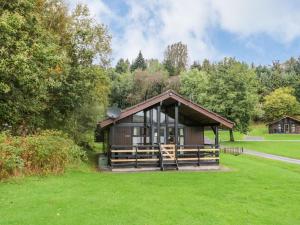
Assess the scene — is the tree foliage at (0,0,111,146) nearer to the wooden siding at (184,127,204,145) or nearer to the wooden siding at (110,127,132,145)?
the wooden siding at (110,127,132,145)

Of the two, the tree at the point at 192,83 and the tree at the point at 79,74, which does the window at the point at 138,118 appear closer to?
the tree at the point at 79,74

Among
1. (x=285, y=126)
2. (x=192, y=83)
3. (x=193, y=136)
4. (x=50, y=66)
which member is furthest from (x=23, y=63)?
(x=285, y=126)

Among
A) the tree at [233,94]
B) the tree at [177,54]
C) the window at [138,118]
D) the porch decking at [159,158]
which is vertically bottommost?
the porch decking at [159,158]

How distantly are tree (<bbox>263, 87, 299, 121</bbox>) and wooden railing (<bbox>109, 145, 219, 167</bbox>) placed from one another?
56.7 m

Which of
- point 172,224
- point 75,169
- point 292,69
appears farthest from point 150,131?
point 292,69

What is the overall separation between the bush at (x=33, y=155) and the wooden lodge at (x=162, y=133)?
347 centimetres

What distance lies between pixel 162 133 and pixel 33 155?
939cm

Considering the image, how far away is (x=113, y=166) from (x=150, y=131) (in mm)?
3819

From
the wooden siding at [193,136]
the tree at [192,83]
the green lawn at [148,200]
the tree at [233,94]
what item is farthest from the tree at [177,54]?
the green lawn at [148,200]

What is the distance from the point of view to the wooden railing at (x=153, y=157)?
61.8ft

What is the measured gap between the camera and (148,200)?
1080 centimetres

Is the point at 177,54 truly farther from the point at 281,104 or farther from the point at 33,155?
the point at 33,155

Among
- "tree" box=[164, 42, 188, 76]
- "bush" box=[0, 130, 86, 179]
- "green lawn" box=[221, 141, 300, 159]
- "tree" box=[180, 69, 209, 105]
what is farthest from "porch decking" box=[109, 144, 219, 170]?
"tree" box=[164, 42, 188, 76]

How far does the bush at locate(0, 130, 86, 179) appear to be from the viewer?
527 inches
